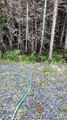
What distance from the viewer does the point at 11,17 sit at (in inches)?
548

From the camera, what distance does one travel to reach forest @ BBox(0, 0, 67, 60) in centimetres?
1346

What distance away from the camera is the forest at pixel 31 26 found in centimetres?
1346

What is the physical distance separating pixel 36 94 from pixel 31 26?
801 cm

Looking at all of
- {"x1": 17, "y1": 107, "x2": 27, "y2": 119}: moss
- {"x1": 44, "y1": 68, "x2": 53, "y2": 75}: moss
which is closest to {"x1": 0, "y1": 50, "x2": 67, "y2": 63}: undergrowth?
{"x1": 44, "y1": 68, "x2": 53, "y2": 75}: moss

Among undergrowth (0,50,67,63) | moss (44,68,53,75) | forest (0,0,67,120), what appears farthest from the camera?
undergrowth (0,50,67,63)

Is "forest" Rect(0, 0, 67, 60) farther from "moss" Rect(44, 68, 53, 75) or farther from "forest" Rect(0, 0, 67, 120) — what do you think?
"moss" Rect(44, 68, 53, 75)

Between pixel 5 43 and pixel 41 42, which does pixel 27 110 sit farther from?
pixel 5 43

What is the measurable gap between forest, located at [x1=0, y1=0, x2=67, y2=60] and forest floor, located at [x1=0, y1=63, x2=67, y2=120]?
4.29m

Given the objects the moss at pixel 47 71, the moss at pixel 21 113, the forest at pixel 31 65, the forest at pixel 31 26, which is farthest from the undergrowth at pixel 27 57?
the moss at pixel 21 113

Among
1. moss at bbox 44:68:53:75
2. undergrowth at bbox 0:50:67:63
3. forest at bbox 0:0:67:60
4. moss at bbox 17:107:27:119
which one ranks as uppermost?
forest at bbox 0:0:67:60

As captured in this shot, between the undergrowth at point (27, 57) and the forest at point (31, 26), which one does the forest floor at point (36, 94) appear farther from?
the forest at point (31, 26)

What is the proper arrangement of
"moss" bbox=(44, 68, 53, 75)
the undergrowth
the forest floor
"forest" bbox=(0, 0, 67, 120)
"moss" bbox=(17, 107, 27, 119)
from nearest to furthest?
"moss" bbox=(17, 107, 27, 119), the forest floor, "forest" bbox=(0, 0, 67, 120), "moss" bbox=(44, 68, 53, 75), the undergrowth

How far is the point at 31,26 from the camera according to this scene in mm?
14438

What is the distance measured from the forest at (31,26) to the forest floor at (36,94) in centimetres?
429
